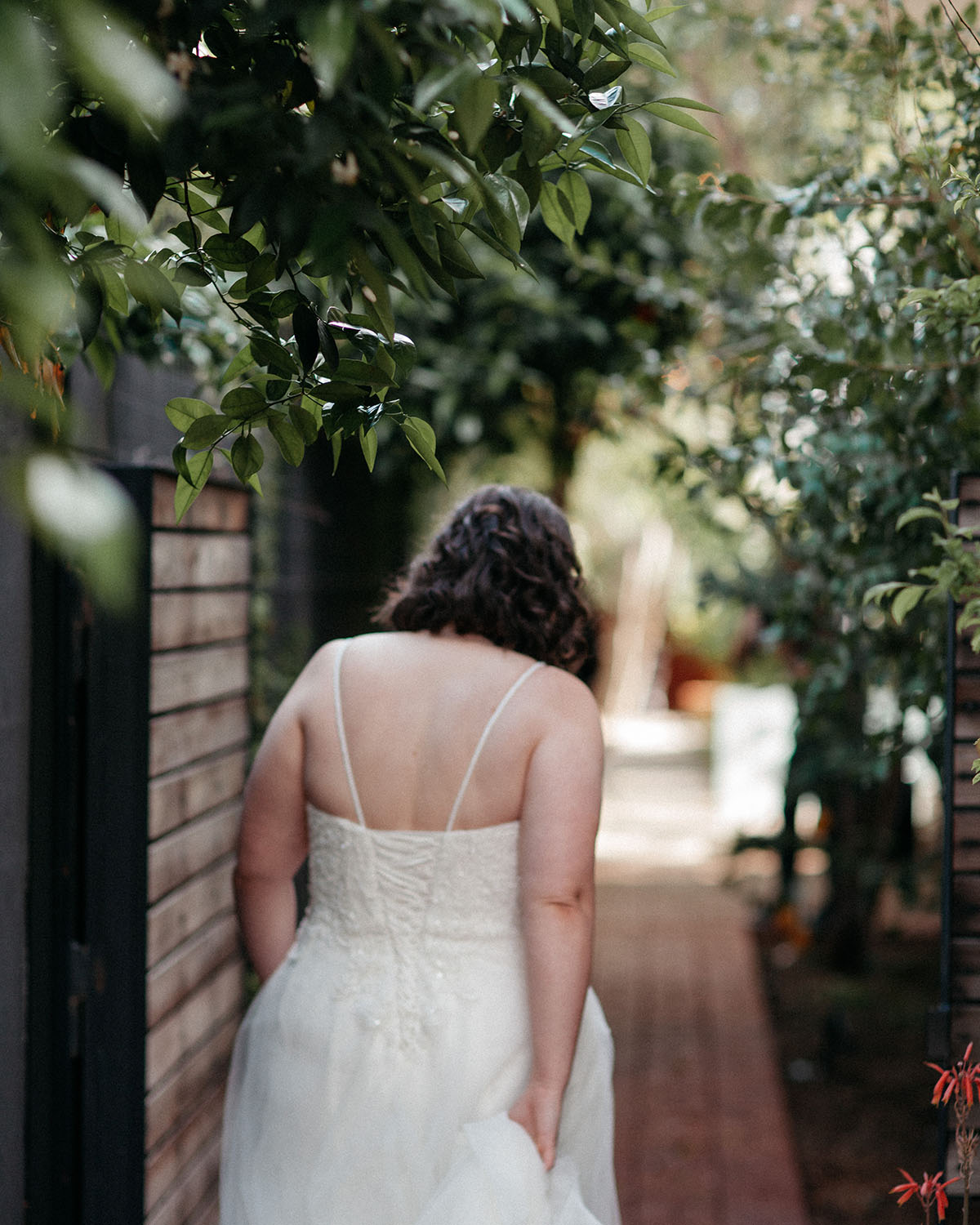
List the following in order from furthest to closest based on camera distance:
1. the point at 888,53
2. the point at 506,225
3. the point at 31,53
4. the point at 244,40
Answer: the point at 888,53, the point at 506,225, the point at 244,40, the point at 31,53

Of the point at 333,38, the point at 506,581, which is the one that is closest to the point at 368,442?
the point at 333,38

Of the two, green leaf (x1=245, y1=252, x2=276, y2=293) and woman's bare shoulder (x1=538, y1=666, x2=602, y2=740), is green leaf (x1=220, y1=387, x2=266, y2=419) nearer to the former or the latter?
green leaf (x1=245, y1=252, x2=276, y2=293)

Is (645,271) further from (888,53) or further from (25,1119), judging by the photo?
(25,1119)

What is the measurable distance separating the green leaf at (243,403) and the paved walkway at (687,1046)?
3.27 metres

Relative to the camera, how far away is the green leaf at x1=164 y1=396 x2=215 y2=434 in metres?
1.43

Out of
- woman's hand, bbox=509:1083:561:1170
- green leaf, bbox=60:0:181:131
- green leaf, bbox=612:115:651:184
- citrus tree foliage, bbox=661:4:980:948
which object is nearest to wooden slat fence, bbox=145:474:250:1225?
woman's hand, bbox=509:1083:561:1170

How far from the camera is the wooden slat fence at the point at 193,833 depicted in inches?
92.7

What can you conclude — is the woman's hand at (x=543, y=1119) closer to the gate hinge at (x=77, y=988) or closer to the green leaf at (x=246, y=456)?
the gate hinge at (x=77, y=988)

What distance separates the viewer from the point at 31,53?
29.3 inches

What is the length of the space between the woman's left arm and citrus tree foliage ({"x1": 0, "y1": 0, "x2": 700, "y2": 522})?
2.91 ft

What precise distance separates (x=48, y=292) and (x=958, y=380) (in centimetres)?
216

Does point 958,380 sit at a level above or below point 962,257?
below

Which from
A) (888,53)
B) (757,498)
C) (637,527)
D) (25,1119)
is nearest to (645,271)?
(757,498)

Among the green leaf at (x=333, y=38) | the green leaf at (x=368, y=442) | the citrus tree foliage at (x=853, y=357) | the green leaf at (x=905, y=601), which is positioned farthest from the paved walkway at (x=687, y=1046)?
the green leaf at (x=333, y=38)
